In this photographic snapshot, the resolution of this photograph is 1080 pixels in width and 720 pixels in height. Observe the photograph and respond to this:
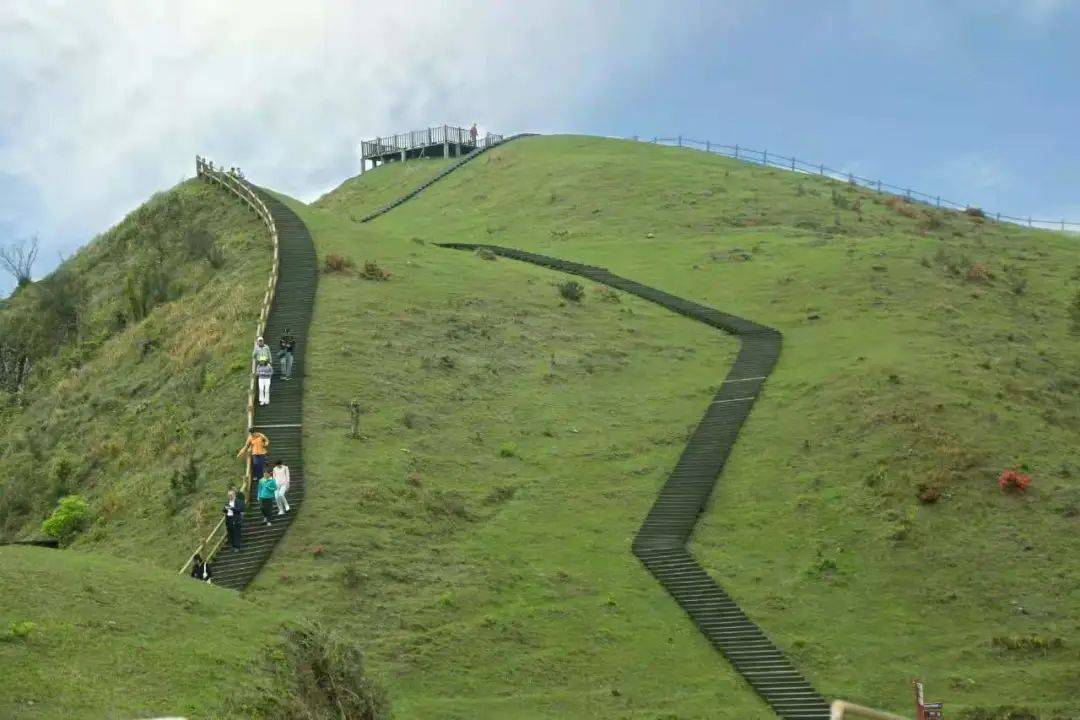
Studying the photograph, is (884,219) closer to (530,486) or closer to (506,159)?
(506,159)

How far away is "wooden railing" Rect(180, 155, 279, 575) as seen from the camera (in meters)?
36.5

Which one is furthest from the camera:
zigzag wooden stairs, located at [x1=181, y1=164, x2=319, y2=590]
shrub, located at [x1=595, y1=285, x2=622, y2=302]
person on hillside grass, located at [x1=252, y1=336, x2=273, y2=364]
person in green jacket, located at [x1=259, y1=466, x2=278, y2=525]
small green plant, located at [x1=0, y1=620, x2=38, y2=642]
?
shrub, located at [x1=595, y1=285, x2=622, y2=302]

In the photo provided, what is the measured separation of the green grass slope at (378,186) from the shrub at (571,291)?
38.0 metres

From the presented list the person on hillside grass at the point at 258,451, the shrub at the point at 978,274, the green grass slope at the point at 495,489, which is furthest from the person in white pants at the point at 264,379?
the shrub at the point at 978,274

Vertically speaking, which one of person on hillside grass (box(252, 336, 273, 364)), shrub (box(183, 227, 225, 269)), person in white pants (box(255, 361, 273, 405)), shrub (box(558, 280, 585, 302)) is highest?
shrub (box(183, 227, 225, 269))

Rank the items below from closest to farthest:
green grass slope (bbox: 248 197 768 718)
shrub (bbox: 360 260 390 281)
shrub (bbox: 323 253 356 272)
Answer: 1. green grass slope (bbox: 248 197 768 718)
2. shrub (bbox: 360 260 390 281)
3. shrub (bbox: 323 253 356 272)

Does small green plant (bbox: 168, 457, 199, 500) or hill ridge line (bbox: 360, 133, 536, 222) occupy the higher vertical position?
hill ridge line (bbox: 360, 133, 536, 222)

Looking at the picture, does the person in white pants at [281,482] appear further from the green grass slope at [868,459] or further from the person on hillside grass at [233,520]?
the green grass slope at [868,459]

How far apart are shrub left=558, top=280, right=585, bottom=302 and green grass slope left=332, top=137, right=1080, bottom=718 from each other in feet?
3.20

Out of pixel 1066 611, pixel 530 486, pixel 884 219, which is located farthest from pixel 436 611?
pixel 884 219

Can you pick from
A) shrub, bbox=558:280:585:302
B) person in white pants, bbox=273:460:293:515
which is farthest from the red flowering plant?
shrub, bbox=558:280:585:302

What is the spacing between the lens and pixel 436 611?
3547 centimetres

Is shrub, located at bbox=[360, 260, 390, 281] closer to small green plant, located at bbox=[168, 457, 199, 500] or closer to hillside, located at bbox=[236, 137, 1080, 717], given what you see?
hillside, located at bbox=[236, 137, 1080, 717]

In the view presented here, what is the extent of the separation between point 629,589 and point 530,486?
6.83 m
